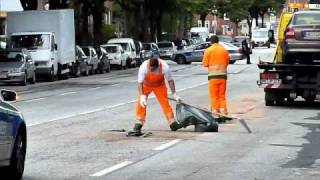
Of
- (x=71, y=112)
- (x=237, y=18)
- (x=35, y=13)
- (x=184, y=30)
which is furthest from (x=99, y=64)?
(x=237, y=18)

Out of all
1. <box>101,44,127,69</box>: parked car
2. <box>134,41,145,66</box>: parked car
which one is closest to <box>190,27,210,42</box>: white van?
<box>134,41,145,66</box>: parked car

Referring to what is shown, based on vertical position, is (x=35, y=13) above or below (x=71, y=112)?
above

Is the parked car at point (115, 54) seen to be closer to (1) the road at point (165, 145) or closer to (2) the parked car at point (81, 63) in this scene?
(2) the parked car at point (81, 63)

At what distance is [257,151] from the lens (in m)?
11.9

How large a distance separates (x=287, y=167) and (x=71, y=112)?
955cm

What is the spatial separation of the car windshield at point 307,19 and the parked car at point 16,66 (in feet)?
48.9

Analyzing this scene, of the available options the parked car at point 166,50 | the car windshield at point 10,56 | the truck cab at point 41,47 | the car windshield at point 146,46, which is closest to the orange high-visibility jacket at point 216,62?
the car windshield at point 10,56

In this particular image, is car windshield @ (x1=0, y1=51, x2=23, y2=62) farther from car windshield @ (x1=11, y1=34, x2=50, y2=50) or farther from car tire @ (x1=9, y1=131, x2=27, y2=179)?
car tire @ (x1=9, y1=131, x2=27, y2=179)

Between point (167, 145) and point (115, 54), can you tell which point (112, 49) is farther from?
point (167, 145)

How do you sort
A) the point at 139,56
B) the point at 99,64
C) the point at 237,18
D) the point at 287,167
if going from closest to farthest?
the point at 287,167 → the point at 99,64 → the point at 139,56 → the point at 237,18

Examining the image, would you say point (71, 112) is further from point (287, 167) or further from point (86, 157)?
point (287, 167)

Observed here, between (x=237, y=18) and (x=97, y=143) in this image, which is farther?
(x=237, y=18)

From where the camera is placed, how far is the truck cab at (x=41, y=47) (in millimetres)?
34781

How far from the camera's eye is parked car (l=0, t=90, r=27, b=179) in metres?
8.65
